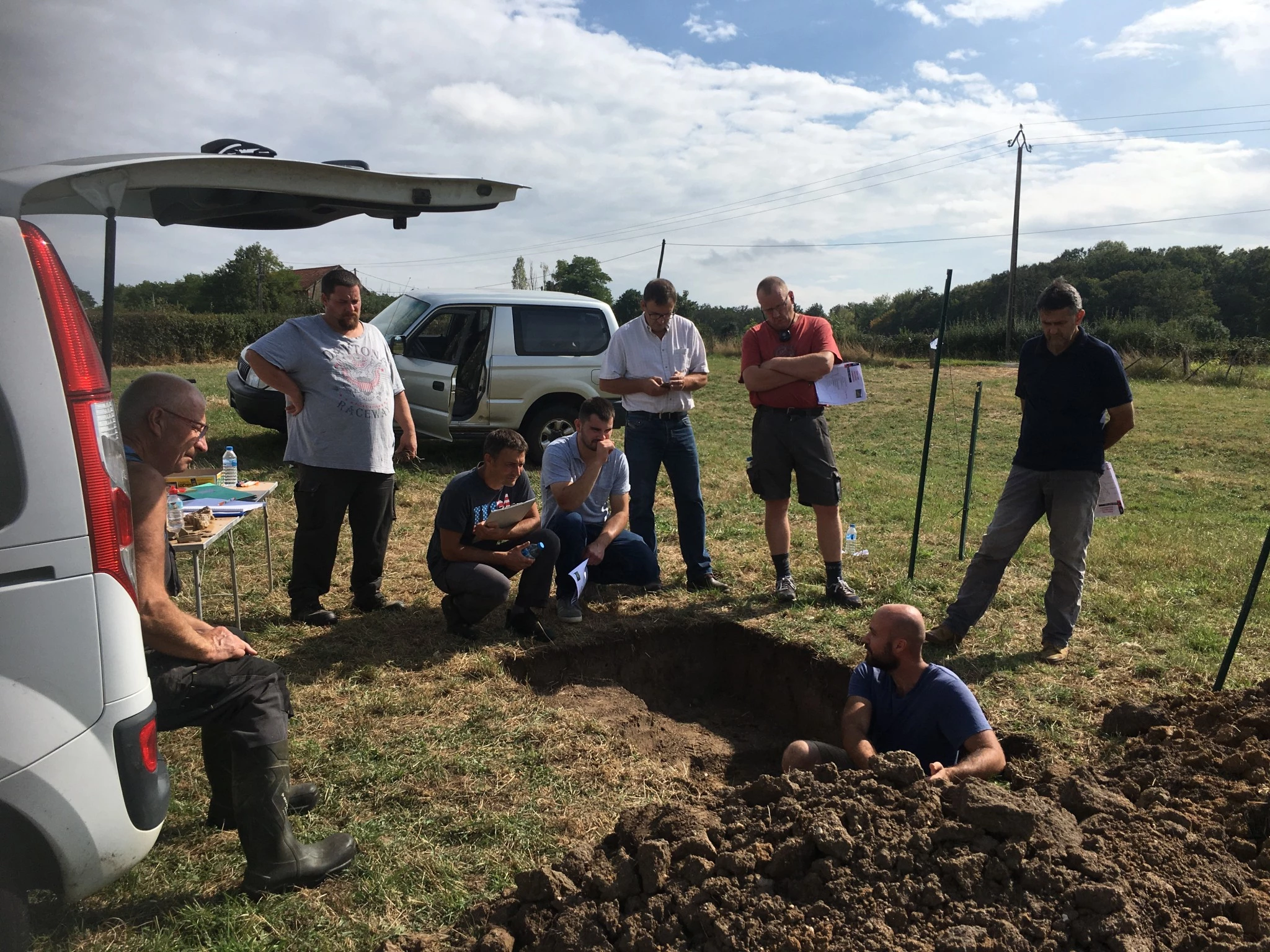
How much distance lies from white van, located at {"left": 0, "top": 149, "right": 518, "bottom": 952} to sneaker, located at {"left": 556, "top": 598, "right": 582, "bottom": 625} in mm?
3091

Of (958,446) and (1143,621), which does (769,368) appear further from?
(958,446)

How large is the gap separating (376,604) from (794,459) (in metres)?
2.71

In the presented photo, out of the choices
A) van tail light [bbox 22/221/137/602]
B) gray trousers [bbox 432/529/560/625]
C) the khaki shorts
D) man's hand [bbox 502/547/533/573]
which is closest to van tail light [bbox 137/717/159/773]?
van tail light [bbox 22/221/137/602]

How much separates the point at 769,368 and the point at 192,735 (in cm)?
357

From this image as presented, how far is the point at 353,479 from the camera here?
4977 millimetres

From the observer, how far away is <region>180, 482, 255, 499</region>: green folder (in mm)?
5191

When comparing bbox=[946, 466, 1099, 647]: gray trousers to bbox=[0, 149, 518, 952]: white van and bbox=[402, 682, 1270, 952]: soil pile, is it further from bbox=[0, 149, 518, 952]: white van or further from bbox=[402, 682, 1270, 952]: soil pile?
bbox=[0, 149, 518, 952]: white van

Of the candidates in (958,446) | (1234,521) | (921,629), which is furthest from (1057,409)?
(958,446)

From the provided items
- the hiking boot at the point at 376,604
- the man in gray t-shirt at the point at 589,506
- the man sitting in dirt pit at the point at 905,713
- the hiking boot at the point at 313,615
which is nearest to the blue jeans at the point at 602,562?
the man in gray t-shirt at the point at 589,506

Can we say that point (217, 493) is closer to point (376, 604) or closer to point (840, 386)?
point (376, 604)

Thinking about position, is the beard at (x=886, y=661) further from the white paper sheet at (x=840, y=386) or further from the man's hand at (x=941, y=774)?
the white paper sheet at (x=840, y=386)

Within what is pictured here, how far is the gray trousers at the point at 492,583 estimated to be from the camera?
4.80m

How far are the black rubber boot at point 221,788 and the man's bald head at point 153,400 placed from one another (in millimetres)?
1003

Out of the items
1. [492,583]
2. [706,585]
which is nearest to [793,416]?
[706,585]
